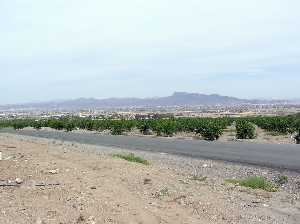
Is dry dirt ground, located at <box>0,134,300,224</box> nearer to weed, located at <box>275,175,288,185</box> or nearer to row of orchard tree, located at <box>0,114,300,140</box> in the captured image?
weed, located at <box>275,175,288,185</box>

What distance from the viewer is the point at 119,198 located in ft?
43.4

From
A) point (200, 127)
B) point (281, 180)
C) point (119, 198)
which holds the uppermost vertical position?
point (119, 198)

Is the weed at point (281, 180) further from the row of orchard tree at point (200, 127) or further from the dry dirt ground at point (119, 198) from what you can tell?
the row of orchard tree at point (200, 127)

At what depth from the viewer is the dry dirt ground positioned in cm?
1141

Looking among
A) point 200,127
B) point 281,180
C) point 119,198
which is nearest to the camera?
point 119,198

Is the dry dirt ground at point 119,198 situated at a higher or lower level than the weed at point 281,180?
A: higher

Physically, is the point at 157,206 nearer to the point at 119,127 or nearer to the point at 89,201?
the point at 89,201

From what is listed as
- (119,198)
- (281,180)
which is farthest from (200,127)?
(119,198)

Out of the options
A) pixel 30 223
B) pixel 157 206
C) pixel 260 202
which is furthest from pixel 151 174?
pixel 30 223

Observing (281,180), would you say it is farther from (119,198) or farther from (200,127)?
(200,127)

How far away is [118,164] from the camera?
20.5 meters

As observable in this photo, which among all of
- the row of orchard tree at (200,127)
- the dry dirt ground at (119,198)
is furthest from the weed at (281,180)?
the row of orchard tree at (200,127)

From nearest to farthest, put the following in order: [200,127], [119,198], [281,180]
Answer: [119,198]
[281,180]
[200,127]

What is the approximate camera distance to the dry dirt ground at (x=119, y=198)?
1141 centimetres
